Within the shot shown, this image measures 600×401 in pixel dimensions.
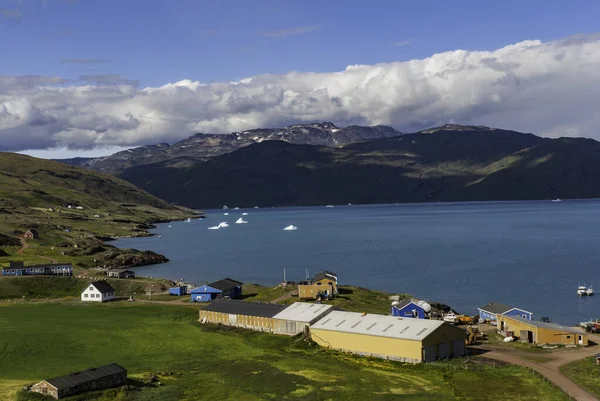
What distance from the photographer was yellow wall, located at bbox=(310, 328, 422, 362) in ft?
187

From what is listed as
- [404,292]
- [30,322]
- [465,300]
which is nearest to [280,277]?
[404,292]

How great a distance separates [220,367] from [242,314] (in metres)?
21.6

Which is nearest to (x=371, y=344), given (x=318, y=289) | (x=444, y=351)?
(x=444, y=351)

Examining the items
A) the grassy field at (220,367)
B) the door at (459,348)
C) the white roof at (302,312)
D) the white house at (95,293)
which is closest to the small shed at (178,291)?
the white house at (95,293)

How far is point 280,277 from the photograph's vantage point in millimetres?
128000

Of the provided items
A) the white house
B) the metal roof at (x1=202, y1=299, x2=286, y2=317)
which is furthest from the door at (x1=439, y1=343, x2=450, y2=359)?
the white house

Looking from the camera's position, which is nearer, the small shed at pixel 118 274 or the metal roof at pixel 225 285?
the metal roof at pixel 225 285

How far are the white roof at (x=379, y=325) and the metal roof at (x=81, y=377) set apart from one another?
2455 cm

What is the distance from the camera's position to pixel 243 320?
75688mm

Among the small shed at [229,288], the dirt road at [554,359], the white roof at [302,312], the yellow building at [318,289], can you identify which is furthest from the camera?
the small shed at [229,288]

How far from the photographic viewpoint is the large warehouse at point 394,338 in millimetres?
57156

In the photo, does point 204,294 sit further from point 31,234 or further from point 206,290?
point 31,234

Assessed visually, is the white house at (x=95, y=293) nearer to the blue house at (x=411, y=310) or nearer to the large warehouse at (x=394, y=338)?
the large warehouse at (x=394, y=338)

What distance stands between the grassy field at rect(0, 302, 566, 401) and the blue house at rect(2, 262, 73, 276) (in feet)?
113
